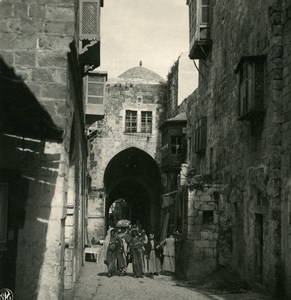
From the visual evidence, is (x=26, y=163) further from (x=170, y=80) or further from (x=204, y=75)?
(x=170, y=80)

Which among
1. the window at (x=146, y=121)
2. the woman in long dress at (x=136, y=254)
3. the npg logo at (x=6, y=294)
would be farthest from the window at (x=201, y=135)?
the npg logo at (x=6, y=294)

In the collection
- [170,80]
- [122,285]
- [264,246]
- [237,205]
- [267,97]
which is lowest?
[122,285]

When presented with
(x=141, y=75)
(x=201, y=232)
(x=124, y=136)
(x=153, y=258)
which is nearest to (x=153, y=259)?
Answer: (x=153, y=258)

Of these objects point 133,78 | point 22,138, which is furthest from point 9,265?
point 133,78

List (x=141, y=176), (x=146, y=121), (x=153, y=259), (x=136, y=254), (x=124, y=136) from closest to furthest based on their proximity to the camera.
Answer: (x=136, y=254) < (x=153, y=259) < (x=124, y=136) < (x=146, y=121) < (x=141, y=176)

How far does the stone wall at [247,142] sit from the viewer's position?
31.6 feet

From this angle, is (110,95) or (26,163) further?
(110,95)

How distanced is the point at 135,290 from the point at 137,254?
247 cm

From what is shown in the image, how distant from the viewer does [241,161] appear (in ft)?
40.0

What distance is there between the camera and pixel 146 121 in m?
27.2

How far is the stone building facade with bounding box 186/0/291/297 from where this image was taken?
372 inches

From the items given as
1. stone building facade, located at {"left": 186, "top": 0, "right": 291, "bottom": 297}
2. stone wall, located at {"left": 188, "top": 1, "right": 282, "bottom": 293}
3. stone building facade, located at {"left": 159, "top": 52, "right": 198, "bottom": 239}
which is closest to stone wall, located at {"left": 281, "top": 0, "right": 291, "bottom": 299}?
stone building facade, located at {"left": 186, "top": 0, "right": 291, "bottom": 297}

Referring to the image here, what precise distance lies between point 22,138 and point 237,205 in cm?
763

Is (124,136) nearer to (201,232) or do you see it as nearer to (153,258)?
(153,258)
